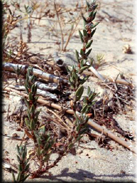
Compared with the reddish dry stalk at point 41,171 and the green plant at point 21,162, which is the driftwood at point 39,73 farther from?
the green plant at point 21,162

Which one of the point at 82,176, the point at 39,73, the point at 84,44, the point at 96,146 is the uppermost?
the point at 39,73

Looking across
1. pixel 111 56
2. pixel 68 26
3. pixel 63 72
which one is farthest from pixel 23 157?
pixel 68 26

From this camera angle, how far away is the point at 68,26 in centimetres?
452

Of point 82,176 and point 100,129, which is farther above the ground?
point 100,129

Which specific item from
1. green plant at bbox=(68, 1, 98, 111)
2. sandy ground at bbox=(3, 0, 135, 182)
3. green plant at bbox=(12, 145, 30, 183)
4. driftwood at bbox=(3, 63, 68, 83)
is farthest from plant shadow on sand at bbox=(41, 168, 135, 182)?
driftwood at bbox=(3, 63, 68, 83)

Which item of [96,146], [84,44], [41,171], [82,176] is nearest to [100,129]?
[96,146]

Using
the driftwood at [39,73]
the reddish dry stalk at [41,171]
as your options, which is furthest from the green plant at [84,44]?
the driftwood at [39,73]

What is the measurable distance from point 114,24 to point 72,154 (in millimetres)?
3895

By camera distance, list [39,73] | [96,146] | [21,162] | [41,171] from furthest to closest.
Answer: [39,73] < [96,146] < [41,171] < [21,162]

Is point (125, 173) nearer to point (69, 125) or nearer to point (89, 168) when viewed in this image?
point (89, 168)

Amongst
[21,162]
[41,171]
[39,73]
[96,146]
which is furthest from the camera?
[39,73]

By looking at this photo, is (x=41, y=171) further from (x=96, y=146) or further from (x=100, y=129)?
(x=100, y=129)

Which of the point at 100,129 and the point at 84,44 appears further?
the point at 100,129

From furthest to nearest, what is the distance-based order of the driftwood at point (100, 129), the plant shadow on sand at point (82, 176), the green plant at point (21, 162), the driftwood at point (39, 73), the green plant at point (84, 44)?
the driftwood at point (39, 73)
the driftwood at point (100, 129)
the plant shadow on sand at point (82, 176)
the green plant at point (84, 44)
the green plant at point (21, 162)
